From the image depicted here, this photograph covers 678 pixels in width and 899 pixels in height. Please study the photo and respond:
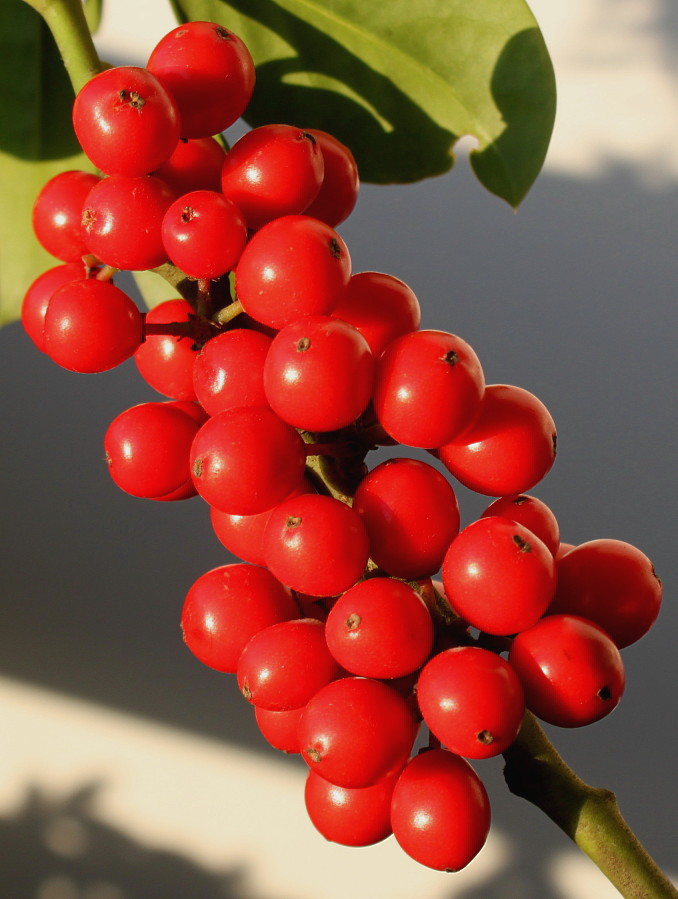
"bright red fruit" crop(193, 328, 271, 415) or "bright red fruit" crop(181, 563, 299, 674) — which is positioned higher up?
"bright red fruit" crop(193, 328, 271, 415)

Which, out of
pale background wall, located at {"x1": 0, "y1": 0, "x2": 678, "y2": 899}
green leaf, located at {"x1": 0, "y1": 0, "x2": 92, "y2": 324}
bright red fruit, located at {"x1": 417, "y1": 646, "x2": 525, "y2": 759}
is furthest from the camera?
pale background wall, located at {"x1": 0, "y1": 0, "x2": 678, "y2": 899}

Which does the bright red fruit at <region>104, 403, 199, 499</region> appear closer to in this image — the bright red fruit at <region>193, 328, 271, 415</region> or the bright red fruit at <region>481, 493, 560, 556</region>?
the bright red fruit at <region>193, 328, 271, 415</region>

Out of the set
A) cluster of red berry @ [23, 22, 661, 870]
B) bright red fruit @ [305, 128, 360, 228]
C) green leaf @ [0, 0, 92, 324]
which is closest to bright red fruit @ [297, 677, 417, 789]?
cluster of red berry @ [23, 22, 661, 870]

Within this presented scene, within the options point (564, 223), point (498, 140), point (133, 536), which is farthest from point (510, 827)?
point (498, 140)

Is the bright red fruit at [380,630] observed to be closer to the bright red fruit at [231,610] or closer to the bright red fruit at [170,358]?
the bright red fruit at [231,610]

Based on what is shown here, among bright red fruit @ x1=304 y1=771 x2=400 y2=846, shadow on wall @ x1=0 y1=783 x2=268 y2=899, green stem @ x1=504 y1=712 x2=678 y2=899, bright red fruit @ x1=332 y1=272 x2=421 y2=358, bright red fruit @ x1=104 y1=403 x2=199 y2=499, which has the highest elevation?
bright red fruit @ x1=332 y1=272 x2=421 y2=358

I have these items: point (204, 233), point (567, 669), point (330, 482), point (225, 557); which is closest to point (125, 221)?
point (204, 233)

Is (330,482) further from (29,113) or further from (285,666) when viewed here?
(29,113)

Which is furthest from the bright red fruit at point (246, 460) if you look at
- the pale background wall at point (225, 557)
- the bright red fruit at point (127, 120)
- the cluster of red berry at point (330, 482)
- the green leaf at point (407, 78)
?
the pale background wall at point (225, 557)
